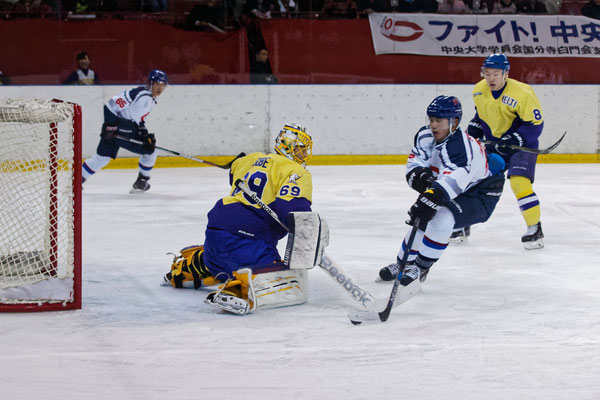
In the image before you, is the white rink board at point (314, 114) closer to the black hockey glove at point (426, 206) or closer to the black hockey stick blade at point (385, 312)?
the black hockey glove at point (426, 206)

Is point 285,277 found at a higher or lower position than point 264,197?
lower

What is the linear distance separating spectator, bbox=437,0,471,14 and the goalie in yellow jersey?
598 centimetres

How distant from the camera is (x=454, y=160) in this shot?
3.65 m

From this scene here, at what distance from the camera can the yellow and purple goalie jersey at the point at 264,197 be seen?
10.7 ft

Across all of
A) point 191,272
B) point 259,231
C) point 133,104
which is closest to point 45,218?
point 191,272

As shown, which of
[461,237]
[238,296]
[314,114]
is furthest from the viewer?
[314,114]

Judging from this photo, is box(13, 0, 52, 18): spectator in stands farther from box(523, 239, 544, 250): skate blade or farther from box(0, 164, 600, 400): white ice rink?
box(523, 239, 544, 250): skate blade

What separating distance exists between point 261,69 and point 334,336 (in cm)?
601

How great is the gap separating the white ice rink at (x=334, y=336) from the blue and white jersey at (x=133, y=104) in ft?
6.89

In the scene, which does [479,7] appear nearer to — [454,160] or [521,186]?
[521,186]

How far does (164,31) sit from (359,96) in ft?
6.41

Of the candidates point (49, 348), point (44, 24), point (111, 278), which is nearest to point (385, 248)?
point (111, 278)

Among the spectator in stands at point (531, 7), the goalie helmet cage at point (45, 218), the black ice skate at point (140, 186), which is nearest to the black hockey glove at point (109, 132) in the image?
the black ice skate at point (140, 186)

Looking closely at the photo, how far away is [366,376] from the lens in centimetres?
256
